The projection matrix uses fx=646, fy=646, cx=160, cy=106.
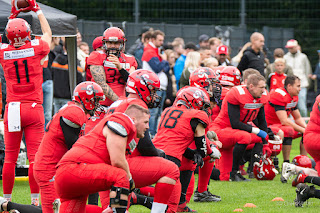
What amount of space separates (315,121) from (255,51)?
4.81 m

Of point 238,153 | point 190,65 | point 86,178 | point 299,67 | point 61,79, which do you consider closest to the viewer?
point 86,178

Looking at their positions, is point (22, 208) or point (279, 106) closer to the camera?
point (22, 208)

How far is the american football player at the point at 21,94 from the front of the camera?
7359 mm

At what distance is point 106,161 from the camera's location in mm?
5453

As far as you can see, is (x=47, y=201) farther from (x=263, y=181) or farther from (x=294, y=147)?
(x=294, y=147)

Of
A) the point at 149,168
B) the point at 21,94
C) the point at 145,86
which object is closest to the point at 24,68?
the point at 21,94

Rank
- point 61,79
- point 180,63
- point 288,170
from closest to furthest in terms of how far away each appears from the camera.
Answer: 1. point 288,170
2. point 61,79
3. point 180,63

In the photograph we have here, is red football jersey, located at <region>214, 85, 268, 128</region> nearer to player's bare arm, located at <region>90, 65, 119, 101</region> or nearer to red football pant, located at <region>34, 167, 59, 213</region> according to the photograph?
player's bare arm, located at <region>90, 65, 119, 101</region>

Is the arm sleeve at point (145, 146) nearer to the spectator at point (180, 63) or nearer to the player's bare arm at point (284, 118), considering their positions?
Answer: the player's bare arm at point (284, 118)

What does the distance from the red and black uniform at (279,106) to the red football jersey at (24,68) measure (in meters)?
4.57

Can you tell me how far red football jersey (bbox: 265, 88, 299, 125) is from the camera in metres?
10.7

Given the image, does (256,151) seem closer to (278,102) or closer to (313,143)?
(278,102)

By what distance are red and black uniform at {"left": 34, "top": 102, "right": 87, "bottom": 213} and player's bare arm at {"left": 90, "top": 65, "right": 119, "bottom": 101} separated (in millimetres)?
1882

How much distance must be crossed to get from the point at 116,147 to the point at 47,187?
145cm
